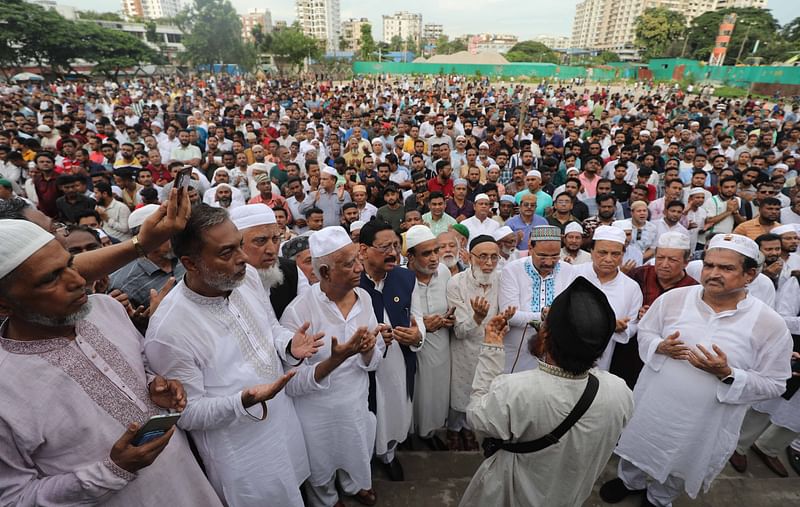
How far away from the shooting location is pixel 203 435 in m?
2.11

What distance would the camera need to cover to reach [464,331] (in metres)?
3.25

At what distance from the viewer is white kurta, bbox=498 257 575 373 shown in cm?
348

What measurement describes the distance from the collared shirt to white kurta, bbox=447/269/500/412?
7.18 ft

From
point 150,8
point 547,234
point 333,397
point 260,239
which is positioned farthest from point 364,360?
point 150,8

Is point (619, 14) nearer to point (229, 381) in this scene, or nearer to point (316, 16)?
point (316, 16)

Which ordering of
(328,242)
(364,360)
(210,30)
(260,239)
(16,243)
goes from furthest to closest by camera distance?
(210,30) < (260,239) < (364,360) < (328,242) < (16,243)

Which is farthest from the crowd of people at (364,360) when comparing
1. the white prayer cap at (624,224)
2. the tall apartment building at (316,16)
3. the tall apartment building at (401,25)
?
the tall apartment building at (401,25)

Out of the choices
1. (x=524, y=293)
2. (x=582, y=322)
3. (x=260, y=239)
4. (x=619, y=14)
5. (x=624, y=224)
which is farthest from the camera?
(x=619, y=14)

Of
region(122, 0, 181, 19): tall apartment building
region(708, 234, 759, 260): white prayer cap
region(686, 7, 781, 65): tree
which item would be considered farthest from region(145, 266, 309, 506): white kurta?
region(122, 0, 181, 19): tall apartment building

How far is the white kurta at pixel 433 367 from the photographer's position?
3.33 metres

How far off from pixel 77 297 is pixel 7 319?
0.92 feet

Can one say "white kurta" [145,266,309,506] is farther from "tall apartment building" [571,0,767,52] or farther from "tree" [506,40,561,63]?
"tall apartment building" [571,0,767,52]

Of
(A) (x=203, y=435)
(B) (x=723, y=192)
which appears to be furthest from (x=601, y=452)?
(B) (x=723, y=192)

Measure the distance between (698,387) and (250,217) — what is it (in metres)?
3.15
